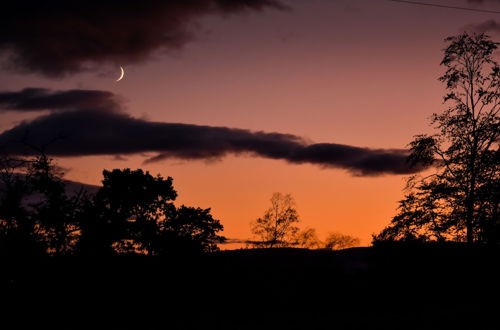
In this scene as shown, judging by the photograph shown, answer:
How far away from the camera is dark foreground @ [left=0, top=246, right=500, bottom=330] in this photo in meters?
27.1

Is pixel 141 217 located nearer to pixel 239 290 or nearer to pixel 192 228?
pixel 192 228

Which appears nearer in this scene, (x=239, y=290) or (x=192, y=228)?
(x=239, y=290)

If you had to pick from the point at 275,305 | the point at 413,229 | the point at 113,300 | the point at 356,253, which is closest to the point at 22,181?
the point at 113,300

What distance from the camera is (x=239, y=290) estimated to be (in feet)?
104

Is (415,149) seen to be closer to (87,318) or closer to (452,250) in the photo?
(452,250)

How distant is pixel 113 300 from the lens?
30141mm

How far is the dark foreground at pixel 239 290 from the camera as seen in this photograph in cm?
2714

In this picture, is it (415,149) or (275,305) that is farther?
(415,149)

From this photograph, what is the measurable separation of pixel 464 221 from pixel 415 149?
558 centimetres

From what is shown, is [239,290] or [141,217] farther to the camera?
[141,217]

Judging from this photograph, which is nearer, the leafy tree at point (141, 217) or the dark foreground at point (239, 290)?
the dark foreground at point (239, 290)

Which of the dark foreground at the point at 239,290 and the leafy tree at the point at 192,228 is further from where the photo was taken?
the leafy tree at the point at 192,228

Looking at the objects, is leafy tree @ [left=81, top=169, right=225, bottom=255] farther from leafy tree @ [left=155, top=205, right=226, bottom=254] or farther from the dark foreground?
the dark foreground

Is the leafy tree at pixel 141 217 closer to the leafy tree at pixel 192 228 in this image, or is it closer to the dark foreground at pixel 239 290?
the leafy tree at pixel 192 228
